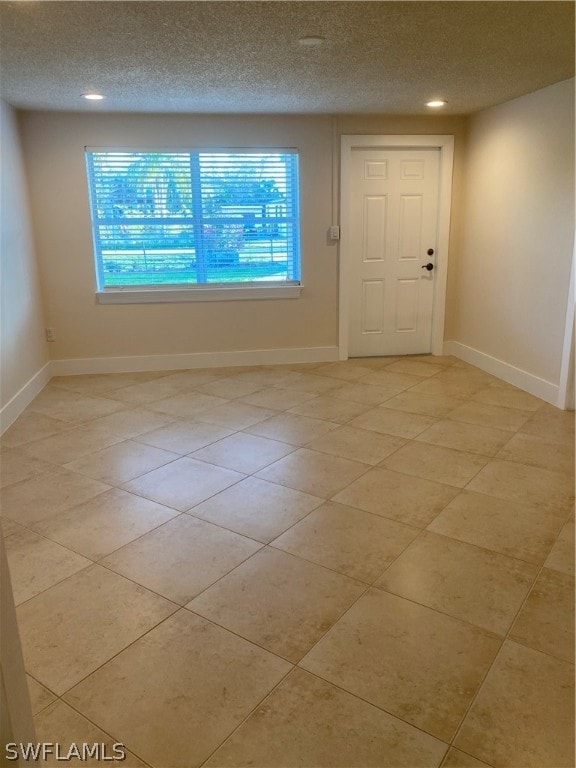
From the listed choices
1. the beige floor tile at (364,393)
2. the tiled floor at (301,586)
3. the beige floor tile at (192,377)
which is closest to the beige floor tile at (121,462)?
the tiled floor at (301,586)

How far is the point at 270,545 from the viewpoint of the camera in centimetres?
237

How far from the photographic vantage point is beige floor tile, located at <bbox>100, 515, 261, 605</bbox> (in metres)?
2.12

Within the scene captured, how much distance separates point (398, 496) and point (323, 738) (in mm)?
1451

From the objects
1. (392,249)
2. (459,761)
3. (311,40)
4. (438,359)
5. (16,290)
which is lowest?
(459,761)

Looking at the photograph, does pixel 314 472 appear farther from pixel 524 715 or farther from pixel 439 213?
pixel 439 213

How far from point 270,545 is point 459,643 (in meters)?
0.88

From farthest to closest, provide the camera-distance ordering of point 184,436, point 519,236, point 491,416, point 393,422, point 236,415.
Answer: point 519,236 < point 236,415 < point 491,416 < point 393,422 < point 184,436

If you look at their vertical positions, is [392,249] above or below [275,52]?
below

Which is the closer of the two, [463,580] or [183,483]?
[463,580]

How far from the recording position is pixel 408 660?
5.65 ft

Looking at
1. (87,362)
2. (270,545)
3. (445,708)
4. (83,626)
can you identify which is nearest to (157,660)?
(83,626)

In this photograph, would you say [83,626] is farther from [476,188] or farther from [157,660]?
[476,188]

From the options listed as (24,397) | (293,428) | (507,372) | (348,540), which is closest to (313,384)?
(293,428)

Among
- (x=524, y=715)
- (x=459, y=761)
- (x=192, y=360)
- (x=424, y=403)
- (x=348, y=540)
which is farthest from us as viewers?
(x=192, y=360)
